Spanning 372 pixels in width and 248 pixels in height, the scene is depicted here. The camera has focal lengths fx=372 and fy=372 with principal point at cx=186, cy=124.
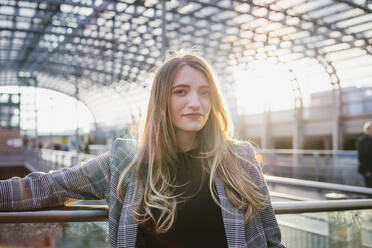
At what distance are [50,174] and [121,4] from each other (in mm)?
19419

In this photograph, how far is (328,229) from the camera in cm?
251

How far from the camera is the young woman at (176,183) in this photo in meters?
1.54

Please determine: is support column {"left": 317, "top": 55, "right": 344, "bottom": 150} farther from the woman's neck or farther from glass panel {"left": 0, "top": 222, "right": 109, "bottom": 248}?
glass panel {"left": 0, "top": 222, "right": 109, "bottom": 248}

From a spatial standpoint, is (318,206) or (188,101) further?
(318,206)

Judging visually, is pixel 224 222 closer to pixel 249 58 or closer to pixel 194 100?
pixel 194 100

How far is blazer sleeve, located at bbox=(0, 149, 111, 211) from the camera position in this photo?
60.6 inches

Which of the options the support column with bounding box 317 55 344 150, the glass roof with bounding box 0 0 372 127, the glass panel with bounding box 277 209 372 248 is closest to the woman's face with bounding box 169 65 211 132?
the glass panel with bounding box 277 209 372 248

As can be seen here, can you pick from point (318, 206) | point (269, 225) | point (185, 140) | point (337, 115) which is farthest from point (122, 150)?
point (337, 115)

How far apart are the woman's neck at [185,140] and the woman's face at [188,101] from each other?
0.05 meters

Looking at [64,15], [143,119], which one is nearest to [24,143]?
[64,15]

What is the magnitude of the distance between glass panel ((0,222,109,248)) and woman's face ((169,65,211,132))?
638 mm

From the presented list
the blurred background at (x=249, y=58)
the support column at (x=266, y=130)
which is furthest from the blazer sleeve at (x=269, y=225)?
the support column at (x=266, y=130)

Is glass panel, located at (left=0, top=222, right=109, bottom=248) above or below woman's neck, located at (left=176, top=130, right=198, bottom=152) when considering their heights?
below

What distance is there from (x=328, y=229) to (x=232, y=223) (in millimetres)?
1283
